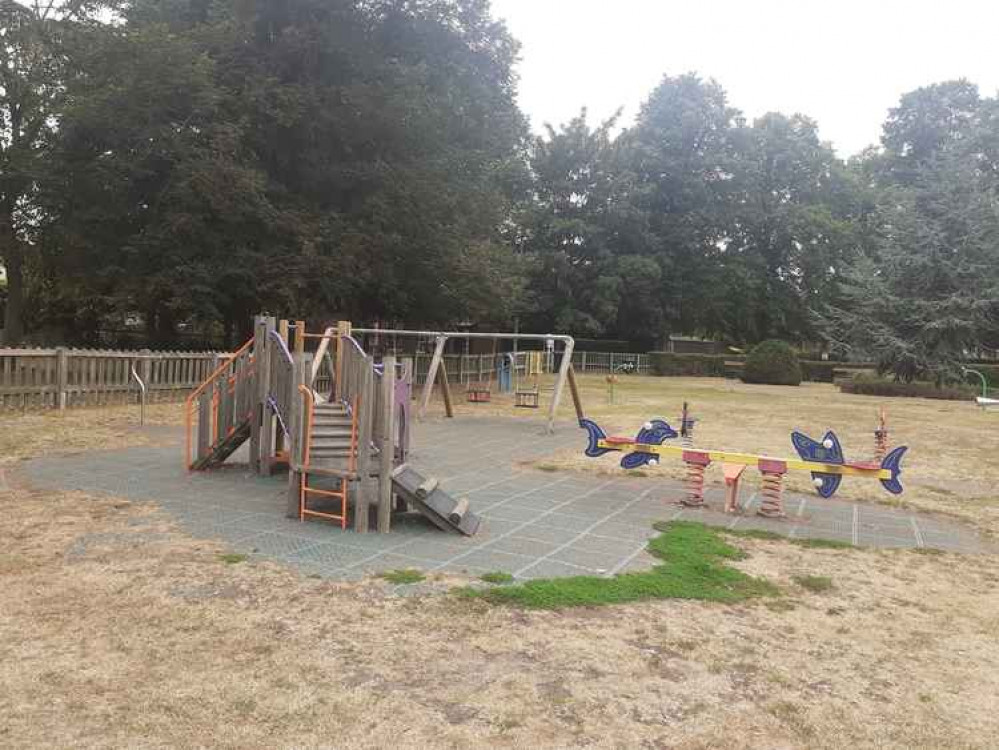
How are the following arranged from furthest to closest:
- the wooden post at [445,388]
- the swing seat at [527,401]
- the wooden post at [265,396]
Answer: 1. the swing seat at [527,401]
2. the wooden post at [445,388]
3. the wooden post at [265,396]

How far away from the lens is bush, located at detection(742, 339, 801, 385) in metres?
34.8

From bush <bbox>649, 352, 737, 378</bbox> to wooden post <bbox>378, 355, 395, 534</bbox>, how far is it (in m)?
35.9

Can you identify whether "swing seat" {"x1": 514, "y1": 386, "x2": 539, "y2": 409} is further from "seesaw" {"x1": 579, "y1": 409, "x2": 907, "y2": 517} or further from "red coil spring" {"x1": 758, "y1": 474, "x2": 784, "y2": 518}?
"red coil spring" {"x1": 758, "y1": 474, "x2": 784, "y2": 518}

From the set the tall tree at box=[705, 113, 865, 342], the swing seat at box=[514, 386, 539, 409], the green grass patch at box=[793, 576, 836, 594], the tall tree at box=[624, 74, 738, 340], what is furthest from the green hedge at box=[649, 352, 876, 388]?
the green grass patch at box=[793, 576, 836, 594]

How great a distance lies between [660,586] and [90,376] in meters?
→ 13.9

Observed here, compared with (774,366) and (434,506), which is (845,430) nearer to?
(434,506)

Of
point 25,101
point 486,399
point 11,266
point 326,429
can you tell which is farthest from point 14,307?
point 326,429

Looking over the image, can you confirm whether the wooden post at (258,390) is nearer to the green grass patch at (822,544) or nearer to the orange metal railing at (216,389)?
the orange metal railing at (216,389)

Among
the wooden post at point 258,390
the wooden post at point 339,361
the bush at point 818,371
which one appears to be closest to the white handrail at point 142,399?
the wooden post at point 258,390

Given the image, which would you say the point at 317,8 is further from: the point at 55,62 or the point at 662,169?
the point at 662,169

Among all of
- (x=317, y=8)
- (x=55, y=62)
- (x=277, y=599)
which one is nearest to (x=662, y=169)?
(x=317, y=8)

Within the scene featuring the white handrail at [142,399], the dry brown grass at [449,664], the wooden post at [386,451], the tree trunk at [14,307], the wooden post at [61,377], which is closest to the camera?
the dry brown grass at [449,664]

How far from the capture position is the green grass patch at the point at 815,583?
5.50 meters

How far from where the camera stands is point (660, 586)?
208 inches
